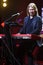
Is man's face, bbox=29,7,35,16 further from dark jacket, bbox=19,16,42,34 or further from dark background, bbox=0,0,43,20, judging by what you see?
dark background, bbox=0,0,43,20

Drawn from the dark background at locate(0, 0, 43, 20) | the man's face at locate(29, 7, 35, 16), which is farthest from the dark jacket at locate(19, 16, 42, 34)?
the dark background at locate(0, 0, 43, 20)

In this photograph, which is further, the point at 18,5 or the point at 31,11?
the point at 18,5

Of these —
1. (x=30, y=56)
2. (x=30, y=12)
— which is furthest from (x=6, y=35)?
(x=30, y=12)

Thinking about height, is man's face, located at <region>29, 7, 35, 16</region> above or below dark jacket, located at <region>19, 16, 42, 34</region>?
above

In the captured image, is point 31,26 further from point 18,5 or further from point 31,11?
point 18,5

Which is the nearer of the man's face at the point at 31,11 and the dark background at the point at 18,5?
the man's face at the point at 31,11

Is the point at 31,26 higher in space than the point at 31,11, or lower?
lower

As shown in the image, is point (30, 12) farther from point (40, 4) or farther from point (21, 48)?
point (40, 4)

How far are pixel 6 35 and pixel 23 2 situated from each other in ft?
10.9

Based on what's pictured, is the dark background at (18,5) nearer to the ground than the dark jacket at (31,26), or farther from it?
farther from it

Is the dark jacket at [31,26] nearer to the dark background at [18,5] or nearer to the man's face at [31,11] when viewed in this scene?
the man's face at [31,11]

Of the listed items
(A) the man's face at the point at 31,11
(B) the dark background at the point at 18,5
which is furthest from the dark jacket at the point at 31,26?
(B) the dark background at the point at 18,5

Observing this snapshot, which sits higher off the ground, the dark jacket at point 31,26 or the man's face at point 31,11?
the man's face at point 31,11

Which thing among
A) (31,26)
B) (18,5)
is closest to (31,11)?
(31,26)
